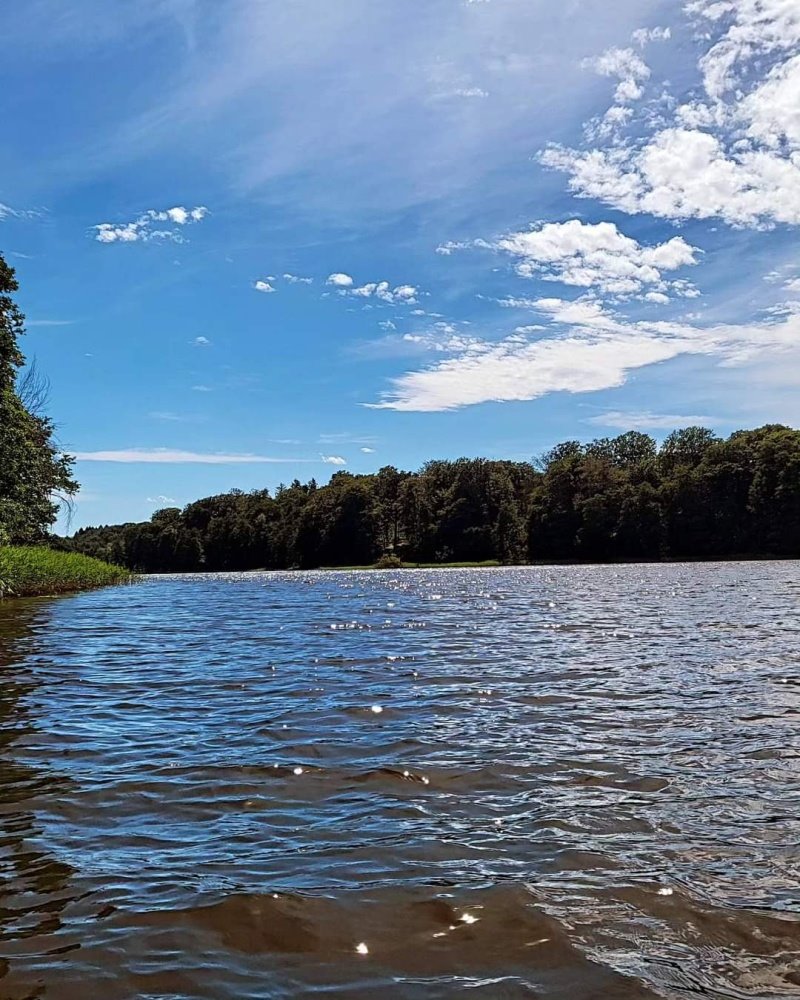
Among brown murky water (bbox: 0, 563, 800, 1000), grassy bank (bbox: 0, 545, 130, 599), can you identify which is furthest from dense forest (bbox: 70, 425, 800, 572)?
brown murky water (bbox: 0, 563, 800, 1000)

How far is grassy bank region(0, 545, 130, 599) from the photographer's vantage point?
119 feet

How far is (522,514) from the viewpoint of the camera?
471ft

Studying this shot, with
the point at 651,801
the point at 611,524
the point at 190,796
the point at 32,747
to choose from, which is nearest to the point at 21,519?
the point at 32,747

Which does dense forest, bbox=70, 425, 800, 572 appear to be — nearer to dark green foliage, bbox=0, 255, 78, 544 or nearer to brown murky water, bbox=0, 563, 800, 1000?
dark green foliage, bbox=0, 255, 78, 544

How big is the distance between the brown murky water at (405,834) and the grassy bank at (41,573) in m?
24.0

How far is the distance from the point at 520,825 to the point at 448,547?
450 feet

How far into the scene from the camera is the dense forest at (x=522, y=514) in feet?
387

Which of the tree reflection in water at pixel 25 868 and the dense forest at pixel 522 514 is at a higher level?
the dense forest at pixel 522 514

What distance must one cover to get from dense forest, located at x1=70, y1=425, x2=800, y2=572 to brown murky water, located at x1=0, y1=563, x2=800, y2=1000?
233ft

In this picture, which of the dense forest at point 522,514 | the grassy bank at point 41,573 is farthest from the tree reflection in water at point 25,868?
the dense forest at point 522,514

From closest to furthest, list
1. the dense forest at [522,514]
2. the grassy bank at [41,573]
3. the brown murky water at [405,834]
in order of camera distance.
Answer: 1. the brown murky water at [405,834]
2. the grassy bank at [41,573]
3. the dense forest at [522,514]

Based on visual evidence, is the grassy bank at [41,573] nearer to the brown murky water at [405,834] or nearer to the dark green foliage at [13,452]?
the dark green foliage at [13,452]

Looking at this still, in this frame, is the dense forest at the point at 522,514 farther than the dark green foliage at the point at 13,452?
Yes

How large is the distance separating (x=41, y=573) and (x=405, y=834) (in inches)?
1529
